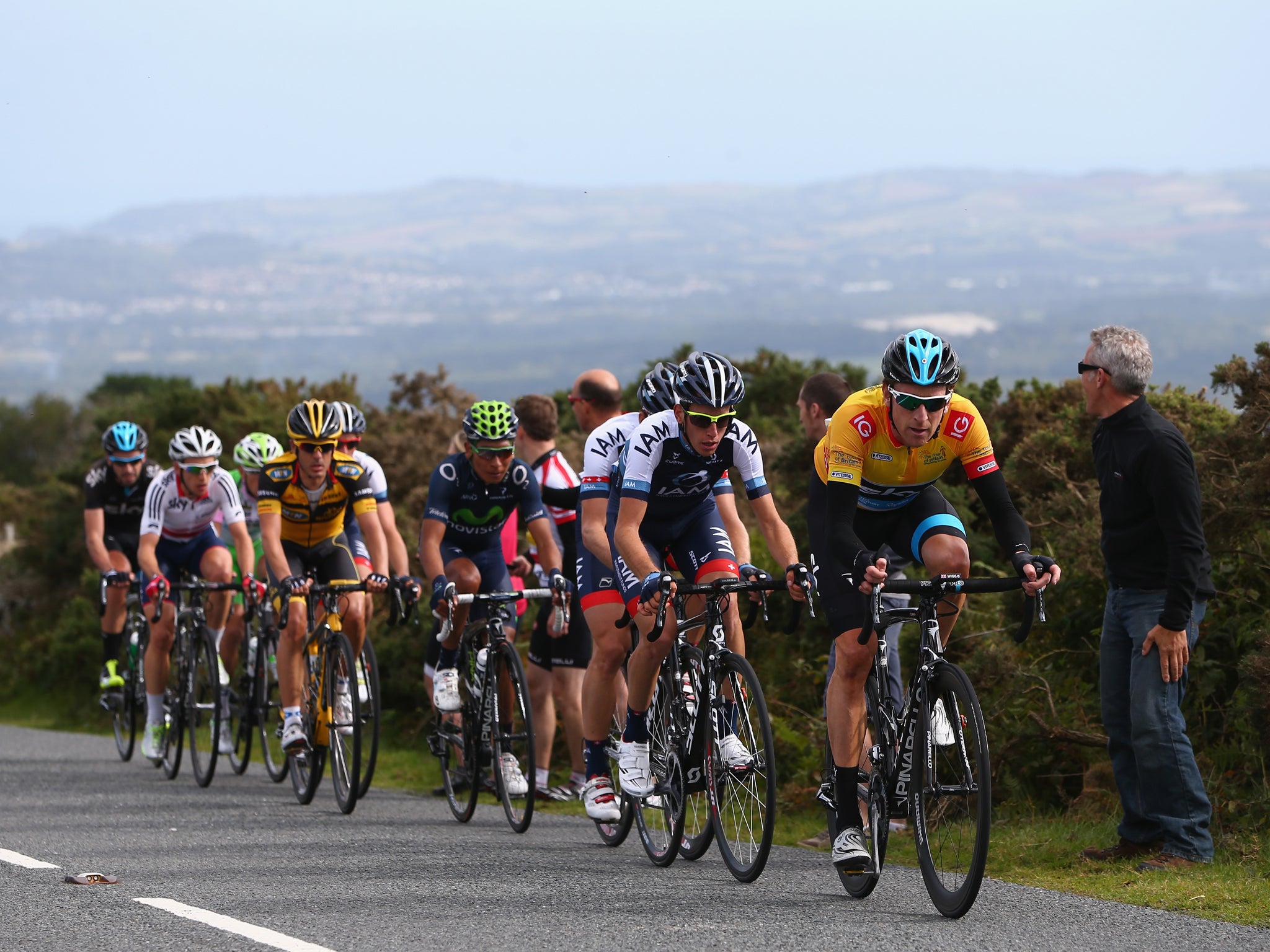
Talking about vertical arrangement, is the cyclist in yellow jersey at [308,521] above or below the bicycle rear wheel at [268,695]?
above

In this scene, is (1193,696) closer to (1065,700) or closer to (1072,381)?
(1065,700)

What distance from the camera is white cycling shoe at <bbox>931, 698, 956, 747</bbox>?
6.16 m

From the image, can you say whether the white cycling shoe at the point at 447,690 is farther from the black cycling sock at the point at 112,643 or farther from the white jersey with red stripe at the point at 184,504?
the black cycling sock at the point at 112,643

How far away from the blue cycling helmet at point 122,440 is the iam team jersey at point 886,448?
26.3 ft

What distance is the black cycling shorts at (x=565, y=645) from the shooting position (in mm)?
10242

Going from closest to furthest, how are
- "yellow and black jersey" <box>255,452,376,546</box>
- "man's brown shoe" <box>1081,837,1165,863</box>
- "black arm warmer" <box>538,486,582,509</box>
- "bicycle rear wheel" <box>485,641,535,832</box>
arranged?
"man's brown shoe" <box>1081,837,1165,863</box> → "bicycle rear wheel" <box>485,641,535,832</box> → "black arm warmer" <box>538,486,582,509</box> → "yellow and black jersey" <box>255,452,376,546</box>

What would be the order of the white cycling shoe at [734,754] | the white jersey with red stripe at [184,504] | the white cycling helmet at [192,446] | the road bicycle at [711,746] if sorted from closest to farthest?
the road bicycle at [711,746] → the white cycling shoe at [734,754] → the white cycling helmet at [192,446] → the white jersey with red stripe at [184,504]

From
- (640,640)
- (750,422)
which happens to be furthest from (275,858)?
(750,422)

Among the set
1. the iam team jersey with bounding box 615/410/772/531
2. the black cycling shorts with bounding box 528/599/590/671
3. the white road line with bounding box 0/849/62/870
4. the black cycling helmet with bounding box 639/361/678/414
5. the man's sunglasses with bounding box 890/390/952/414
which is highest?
the black cycling helmet with bounding box 639/361/678/414

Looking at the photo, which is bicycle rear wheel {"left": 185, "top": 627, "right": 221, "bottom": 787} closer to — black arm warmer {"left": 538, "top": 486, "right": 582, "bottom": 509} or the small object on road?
black arm warmer {"left": 538, "top": 486, "right": 582, "bottom": 509}

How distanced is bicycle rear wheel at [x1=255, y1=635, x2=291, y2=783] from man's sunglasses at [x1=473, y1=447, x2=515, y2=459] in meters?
2.33

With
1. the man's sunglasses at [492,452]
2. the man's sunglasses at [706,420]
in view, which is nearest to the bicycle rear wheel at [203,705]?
the man's sunglasses at [492,452]

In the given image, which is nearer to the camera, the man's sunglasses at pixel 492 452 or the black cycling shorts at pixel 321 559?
the man's sunglasses at pixel 492 452

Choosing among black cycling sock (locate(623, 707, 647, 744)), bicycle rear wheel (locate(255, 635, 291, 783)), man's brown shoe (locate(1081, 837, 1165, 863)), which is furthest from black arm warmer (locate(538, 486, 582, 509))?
man's brown shoe (locate(1081, 837, 1165, 863))
